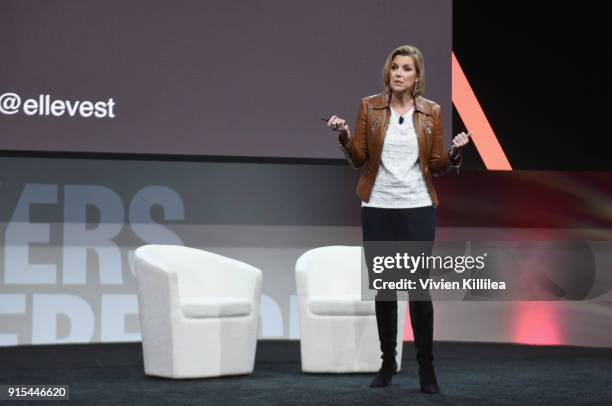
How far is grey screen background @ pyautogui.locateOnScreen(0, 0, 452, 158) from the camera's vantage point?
5.63 meters

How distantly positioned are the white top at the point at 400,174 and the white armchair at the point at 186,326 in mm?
1239

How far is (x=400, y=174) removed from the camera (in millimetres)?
3699

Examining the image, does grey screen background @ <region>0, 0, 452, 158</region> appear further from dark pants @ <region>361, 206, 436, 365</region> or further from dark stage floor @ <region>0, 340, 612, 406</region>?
dark pants @ <region>361, 206, 436, 365</region>

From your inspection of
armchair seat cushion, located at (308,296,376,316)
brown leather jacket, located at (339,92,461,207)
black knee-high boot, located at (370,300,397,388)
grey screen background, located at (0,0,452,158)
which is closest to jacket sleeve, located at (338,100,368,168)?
brown leather jacket, located at (339,92,461,207)

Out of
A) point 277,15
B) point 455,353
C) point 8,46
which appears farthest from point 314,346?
point 8,46

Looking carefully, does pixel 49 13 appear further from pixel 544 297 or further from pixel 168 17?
pixel 544 297

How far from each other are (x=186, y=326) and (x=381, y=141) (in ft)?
4.81

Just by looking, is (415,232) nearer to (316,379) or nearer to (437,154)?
(437,154)

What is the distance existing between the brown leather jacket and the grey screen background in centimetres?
212

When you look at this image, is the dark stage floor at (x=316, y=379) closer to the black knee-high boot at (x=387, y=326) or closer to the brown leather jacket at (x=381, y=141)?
the black knee-high boot at (x=387, y=326)

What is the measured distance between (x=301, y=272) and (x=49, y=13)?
2329 mm

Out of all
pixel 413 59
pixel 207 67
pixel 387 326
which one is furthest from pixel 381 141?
pixel 207 67

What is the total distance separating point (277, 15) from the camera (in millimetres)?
5926

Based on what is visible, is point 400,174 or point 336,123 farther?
point 400,174
